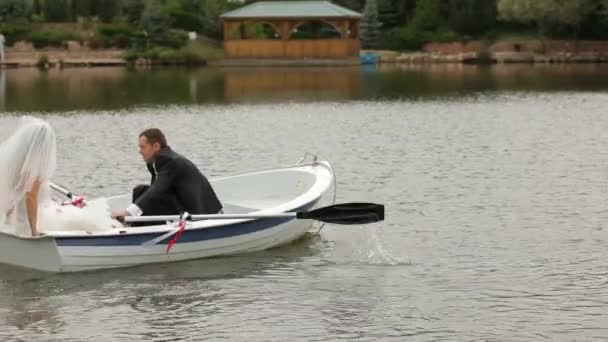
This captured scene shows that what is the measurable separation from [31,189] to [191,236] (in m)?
1.74

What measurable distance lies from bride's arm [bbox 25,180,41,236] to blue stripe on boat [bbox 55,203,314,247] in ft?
0.87

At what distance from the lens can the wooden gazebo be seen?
65.1m

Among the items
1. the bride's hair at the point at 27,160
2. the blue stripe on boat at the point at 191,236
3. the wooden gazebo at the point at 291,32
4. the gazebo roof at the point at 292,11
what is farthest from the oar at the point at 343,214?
the wooden gazebo at the point at 291,32

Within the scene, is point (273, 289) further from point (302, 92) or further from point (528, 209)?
point (302, 92)

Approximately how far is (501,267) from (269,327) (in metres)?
3.27

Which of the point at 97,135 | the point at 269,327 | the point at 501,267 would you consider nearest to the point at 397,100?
the point at 97,135

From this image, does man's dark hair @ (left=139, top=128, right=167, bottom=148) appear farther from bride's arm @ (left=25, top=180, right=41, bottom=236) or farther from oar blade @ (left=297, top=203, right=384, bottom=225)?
oar blade @ (left=297, top=203, right=384, bottom=225)

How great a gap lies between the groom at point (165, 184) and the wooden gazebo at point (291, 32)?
52.1m

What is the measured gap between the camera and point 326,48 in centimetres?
6662

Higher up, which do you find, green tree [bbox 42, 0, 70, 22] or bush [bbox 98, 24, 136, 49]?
green tree [bbox 42, 0, 70, 22]

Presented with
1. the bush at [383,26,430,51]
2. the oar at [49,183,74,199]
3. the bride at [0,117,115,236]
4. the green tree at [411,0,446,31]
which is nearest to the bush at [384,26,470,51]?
the bush at [383,26,430,51]

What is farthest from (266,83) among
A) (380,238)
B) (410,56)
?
(380,238)

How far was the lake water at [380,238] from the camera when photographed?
36.2 feet

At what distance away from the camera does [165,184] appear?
1292 cm
